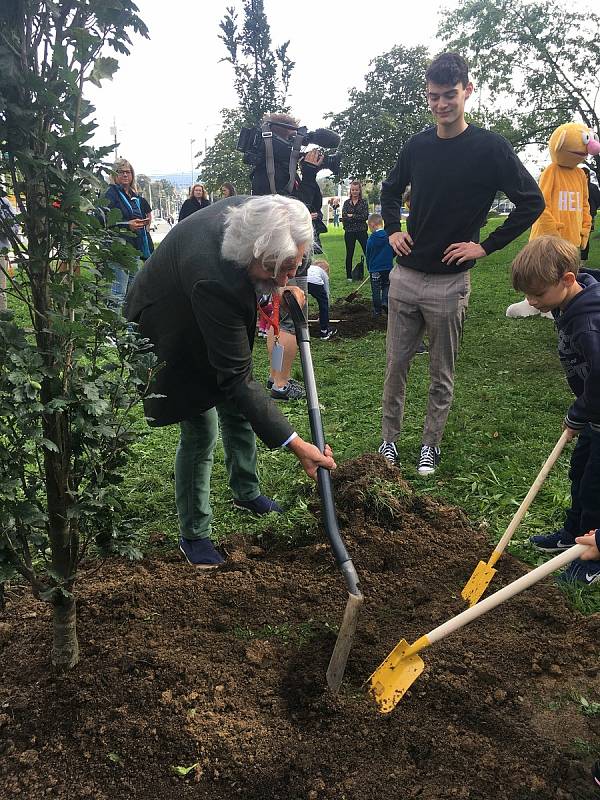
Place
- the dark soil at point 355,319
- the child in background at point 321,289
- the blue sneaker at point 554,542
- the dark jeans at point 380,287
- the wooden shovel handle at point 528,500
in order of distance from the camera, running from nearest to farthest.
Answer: the wooden shovel handle at point 528,500 → the blue sneaker at point 554,542 → the child in background at point 321,289 → the dark soil at point 355,319 → the dark jeans at point 380,287

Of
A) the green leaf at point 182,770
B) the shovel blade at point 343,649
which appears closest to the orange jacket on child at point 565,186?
the shovel blade at point 343,649

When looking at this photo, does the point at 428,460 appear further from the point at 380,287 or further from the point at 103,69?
the point at 380,287

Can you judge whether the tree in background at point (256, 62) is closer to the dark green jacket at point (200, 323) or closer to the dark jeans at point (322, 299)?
the dark jeans at point (322, 299)

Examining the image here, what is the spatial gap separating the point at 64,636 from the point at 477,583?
1654 millimetres

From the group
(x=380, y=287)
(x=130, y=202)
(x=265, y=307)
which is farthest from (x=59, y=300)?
(x=380, y=287)

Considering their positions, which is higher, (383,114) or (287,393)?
(383,114)

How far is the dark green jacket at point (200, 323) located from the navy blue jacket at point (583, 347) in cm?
119

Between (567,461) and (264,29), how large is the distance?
15.6m

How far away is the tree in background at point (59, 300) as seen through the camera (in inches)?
67.6

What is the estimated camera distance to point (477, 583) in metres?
2.71

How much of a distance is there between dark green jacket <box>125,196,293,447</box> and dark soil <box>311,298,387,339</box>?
17.9ft

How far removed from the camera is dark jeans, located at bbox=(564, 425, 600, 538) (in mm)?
2816

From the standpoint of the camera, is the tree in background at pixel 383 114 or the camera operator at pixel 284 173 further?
the tree in background at pixel 383 114

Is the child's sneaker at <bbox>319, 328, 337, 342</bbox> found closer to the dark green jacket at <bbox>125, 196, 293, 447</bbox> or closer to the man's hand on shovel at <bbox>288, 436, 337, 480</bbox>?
the dark green jacket at <bbox>125, 196, 293, 447</bbox>
